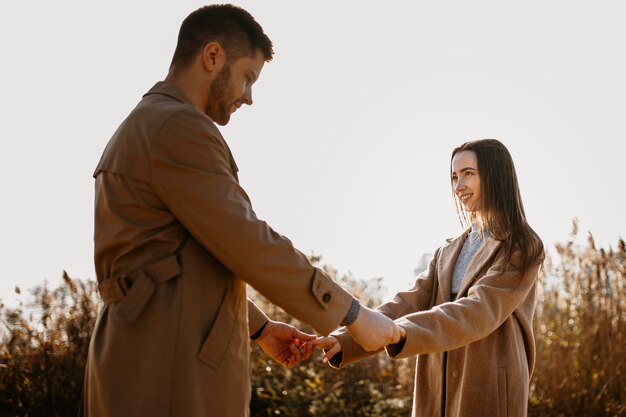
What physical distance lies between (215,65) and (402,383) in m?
4.00

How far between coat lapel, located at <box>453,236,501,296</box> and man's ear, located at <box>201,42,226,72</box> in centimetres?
148

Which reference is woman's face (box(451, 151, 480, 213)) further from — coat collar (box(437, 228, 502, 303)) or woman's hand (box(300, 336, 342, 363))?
woman's hand (box(300, 336, 342, 363))

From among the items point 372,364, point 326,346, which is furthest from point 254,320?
point 372,364

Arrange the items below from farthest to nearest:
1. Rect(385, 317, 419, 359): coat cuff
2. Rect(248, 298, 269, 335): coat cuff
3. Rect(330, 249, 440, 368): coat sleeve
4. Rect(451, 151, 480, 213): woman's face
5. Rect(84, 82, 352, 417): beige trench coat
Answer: Rect(330, 249, 440, 368): coat sleeve < Rect(451, 151, 480, 213): woman's face < Rect(248, 298, 269, 335): coat cuff < Rect(385, 317, 419, 359): coat cuff < Rect(84, 82, 352, 417): beige trench coat

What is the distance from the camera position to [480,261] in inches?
135

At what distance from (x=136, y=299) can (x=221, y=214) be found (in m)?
0.35

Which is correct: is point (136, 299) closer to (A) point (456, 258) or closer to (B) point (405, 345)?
(B) point (405, 345)

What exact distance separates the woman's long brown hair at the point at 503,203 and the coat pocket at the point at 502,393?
1.53 feet

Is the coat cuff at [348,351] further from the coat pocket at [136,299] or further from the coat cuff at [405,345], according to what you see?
the coat pocket at [136,299]

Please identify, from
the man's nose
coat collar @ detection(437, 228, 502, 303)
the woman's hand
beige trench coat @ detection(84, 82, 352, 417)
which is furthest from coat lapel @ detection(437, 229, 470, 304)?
the man's nose

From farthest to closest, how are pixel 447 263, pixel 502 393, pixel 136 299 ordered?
pixel 447 263 < pixel 502 393 < pixel 136 299

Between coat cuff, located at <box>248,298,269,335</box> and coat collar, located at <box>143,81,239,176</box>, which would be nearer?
coat collar, located at <box>143,81,239,176</box>

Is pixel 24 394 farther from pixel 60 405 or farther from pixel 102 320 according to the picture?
pixel 102 320

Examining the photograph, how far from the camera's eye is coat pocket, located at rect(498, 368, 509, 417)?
318 centimetres
